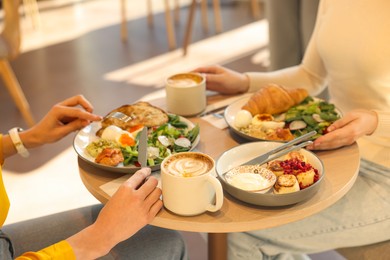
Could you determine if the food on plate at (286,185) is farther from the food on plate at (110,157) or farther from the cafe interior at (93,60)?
the cafe interior at (93,60)

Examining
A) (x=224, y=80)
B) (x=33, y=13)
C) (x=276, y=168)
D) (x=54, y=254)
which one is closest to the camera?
(x=54, y=254)

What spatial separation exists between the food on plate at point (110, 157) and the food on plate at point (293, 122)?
12.8 inches

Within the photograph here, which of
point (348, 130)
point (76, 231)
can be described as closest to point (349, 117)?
point (348, 130)

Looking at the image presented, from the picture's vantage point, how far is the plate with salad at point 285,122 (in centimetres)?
129

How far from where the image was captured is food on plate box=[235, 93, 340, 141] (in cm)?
129

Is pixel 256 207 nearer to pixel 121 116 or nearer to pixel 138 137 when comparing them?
pixel 138 137

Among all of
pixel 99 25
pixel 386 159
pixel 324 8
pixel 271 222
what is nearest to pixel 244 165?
pixel 271 222

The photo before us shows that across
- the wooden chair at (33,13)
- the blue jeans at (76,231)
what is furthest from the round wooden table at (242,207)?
the wooden chair at (33,13)

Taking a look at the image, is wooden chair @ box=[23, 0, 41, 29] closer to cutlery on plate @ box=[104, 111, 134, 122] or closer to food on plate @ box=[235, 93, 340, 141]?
cutlery on plate @ box=[104, 111, 134, 122]

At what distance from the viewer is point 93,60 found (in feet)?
13.7

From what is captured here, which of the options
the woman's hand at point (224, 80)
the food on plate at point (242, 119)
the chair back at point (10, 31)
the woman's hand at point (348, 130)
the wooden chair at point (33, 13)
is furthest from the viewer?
the wooden chair at point (33, 13)

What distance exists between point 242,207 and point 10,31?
2245 millimetres

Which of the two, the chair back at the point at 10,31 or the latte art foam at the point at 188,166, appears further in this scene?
the chair back at the point at 10,31

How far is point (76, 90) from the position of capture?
360 centimetres
